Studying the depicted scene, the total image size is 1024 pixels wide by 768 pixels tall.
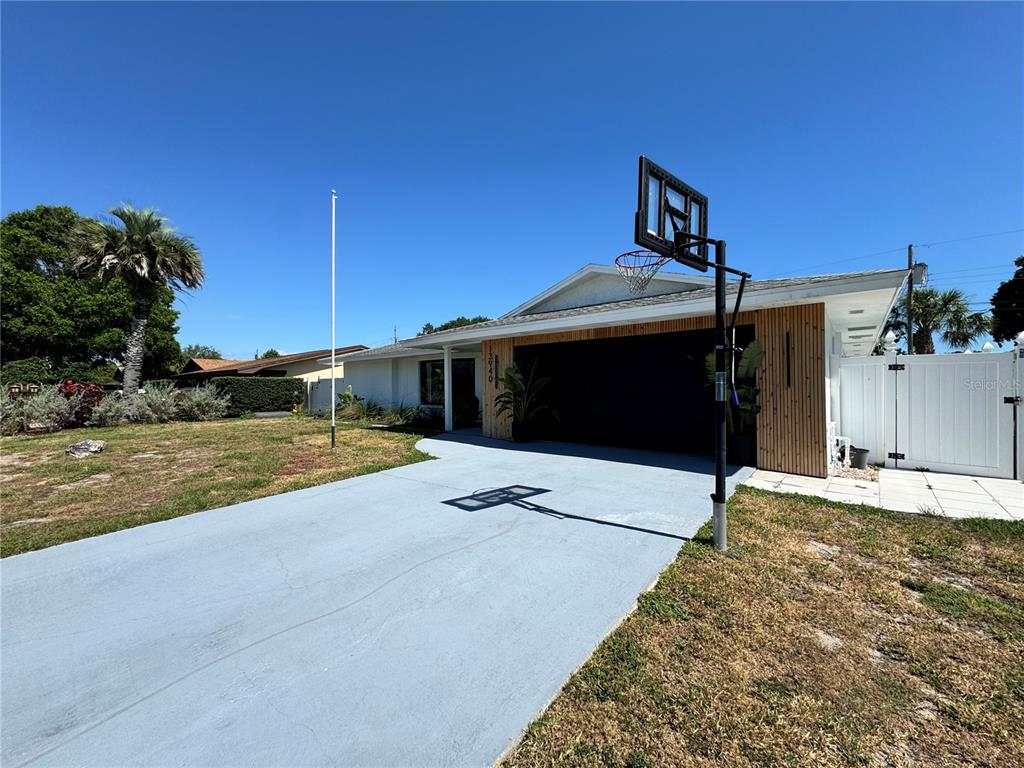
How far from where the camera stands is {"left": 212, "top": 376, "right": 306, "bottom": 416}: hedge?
1936 cm

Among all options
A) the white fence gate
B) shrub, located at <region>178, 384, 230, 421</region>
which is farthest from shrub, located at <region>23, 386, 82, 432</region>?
the white fence gate

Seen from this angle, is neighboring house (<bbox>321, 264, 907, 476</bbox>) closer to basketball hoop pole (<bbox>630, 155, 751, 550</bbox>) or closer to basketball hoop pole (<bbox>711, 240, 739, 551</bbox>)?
basketball hoop pole (<bbox>630, 155, 751, 550</bbox>)

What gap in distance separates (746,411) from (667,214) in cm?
462

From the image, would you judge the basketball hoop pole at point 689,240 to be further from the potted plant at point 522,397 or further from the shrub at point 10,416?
the shrub at point 10,416

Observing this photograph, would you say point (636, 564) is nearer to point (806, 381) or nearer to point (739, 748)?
point (739, 748)

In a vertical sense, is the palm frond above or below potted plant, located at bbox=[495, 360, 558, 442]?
above

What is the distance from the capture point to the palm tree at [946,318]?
20.0 metres

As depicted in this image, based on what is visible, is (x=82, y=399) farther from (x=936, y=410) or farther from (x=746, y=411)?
(x=936, y=410)

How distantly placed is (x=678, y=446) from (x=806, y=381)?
303cm

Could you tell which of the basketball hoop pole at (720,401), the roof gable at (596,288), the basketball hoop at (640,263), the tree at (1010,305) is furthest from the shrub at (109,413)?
the tree at (1010,305)

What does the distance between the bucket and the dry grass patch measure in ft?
11.9

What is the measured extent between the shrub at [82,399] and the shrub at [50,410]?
125 mm

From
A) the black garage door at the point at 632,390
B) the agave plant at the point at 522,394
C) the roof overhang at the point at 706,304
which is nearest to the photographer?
the roof overhang at the point at 706,304

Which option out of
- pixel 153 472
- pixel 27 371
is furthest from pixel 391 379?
pixel 27 371
